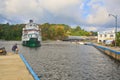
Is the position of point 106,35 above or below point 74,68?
above

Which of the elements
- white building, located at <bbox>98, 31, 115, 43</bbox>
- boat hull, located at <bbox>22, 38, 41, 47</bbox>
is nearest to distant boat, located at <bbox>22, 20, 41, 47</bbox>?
boat hull, located at <bbox>22, 38, 41, 47</bbox>

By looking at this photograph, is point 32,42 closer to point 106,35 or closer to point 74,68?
point 106,35

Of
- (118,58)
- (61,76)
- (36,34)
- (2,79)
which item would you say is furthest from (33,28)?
(2,79)

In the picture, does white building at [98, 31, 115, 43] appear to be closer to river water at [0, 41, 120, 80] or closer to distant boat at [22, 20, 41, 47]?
distant boat at [22, 20, 41, 47]

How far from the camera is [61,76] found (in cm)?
3131

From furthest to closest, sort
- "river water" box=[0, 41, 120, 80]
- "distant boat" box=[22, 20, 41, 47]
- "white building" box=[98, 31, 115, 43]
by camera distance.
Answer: "white building" box=[98, 31, 115, 43] → "distant boat" box=[22, 20, 41, 47] → "river water" box=[0, 41, 120, 80]

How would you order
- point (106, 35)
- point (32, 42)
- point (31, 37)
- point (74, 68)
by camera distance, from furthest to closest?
point (106, 35)
point (32, 42)
point (31, 37)
point (74, 68)

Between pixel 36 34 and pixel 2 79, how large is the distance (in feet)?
328

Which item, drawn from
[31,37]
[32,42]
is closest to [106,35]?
[32,42]

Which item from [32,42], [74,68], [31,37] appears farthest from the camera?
[32,42]

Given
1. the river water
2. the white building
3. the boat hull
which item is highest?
the white building

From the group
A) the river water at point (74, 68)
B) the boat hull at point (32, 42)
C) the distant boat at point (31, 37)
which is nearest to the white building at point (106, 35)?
the distant boat at point (31, 37)

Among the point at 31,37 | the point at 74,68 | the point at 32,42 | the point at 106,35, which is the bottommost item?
the point at 74,68

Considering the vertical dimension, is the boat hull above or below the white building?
below
